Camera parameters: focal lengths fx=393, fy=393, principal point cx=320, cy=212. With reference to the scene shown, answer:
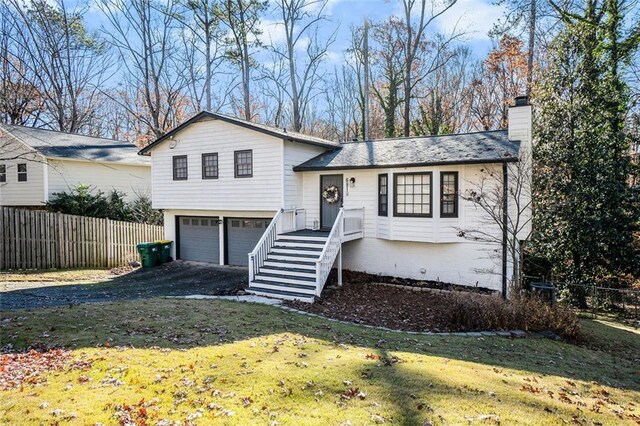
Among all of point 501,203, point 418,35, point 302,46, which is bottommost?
point 501,203

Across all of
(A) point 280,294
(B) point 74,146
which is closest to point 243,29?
(B) point 74,146

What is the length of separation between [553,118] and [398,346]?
11.9 m

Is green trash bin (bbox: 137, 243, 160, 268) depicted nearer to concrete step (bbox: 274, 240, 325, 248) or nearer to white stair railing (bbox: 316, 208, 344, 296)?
concrete step (bbox: 274, 240, 325, 248)

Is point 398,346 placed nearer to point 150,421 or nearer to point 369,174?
point 150,421

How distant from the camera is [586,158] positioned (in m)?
13.5

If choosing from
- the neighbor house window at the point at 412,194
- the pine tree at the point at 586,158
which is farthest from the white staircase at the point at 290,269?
the pine tree at the point at 586,158

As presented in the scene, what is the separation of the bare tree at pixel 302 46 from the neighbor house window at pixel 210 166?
1266 cm

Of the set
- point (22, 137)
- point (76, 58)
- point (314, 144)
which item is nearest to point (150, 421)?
point (314, 144)

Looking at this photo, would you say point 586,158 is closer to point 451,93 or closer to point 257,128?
point 257,128

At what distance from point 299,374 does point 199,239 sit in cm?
1312

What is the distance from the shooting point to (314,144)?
15.8 m

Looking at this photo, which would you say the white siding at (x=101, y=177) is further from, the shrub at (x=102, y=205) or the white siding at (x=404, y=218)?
the white siding at (x=404, y=218)

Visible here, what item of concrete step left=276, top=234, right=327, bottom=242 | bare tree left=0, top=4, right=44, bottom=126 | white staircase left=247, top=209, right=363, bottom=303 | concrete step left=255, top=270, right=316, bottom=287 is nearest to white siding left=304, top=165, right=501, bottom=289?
white staircase left=247, top=209, right=363, bottom=303

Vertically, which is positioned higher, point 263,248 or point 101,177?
point 101,177
